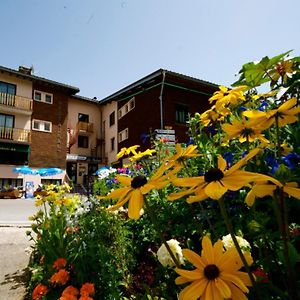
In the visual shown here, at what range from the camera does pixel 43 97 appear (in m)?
25.2

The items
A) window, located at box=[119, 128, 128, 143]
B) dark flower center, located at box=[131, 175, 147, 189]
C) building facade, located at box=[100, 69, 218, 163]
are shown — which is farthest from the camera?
window, located at box=[119, 128, 128, 143]

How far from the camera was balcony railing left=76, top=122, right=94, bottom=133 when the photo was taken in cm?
2739

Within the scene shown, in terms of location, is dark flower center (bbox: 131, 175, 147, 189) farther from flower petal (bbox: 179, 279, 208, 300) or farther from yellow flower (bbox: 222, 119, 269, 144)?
yellow flower (bbox: 222, 119, 269, 144)

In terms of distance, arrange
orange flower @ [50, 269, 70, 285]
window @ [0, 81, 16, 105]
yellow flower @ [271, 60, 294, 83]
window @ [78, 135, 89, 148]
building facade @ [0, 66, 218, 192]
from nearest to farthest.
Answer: yellow flower @ [271, 60, 294, 83]
orange flower @ [50, 269, 70, 285]
building facade @ [0, 66, 218, 192]
window @ [0, 81, 16, 105]
window @ [78, 135, 89, 148]

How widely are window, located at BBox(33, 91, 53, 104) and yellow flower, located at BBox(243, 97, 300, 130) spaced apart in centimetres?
2627

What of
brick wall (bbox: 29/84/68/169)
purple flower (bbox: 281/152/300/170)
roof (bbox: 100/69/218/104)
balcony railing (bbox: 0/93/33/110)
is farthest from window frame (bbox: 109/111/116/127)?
purple flower (bbox: 281/152/300/170)

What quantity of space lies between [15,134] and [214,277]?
25.3 meters

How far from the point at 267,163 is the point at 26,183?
24619 mm

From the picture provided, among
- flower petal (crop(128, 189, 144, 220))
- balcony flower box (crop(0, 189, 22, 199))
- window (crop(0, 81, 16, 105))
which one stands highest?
window (crop(0, 81, 16, 105))

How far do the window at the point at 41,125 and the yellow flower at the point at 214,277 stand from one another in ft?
85.3

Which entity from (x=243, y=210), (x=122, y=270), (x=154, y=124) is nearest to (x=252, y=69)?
(x=243, y=210)

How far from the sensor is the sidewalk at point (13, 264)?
298cm

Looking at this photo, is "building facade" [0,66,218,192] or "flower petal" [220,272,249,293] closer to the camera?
"flower petal" [220,272,249,293]

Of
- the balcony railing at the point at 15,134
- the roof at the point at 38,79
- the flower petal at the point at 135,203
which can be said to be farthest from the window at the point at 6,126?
the flower petal at the point at 135,203
